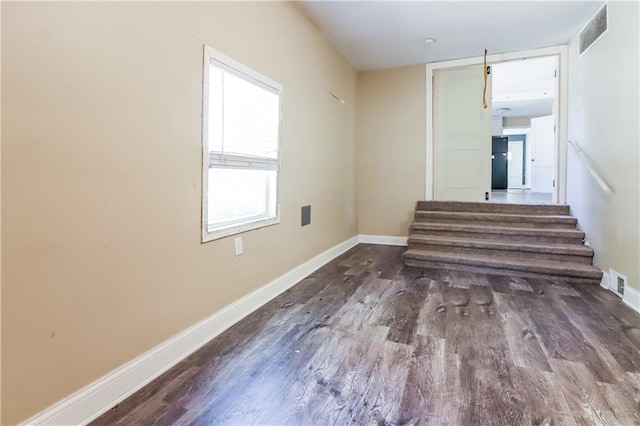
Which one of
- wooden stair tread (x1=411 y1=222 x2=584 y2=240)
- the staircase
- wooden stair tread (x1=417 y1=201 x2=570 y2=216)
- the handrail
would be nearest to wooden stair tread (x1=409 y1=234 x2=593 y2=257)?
the staircase

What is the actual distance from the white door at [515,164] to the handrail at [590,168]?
864cm

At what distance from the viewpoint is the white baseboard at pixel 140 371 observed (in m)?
1.24

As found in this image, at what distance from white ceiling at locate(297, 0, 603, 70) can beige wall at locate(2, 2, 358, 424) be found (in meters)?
1.35

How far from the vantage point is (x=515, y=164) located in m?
11.6

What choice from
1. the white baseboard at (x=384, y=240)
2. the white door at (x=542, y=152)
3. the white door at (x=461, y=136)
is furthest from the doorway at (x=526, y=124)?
the white baseboard at (x=384, y=240)

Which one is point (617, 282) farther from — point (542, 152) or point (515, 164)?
point (515, 164)

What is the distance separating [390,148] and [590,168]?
2.38 m

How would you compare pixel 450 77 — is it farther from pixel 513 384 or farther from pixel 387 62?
pixel 513 384

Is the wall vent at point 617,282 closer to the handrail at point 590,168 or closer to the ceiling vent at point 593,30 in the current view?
the handrail at point 590,168

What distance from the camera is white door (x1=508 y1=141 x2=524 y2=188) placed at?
37.6ft

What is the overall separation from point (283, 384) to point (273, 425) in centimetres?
26

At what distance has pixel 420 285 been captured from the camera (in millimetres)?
3033

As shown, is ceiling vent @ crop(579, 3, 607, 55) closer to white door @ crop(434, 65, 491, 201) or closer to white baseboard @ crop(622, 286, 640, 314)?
white door @ crop(434, 65, 491, 201)

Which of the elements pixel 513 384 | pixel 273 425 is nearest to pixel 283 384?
pixel 273 425
